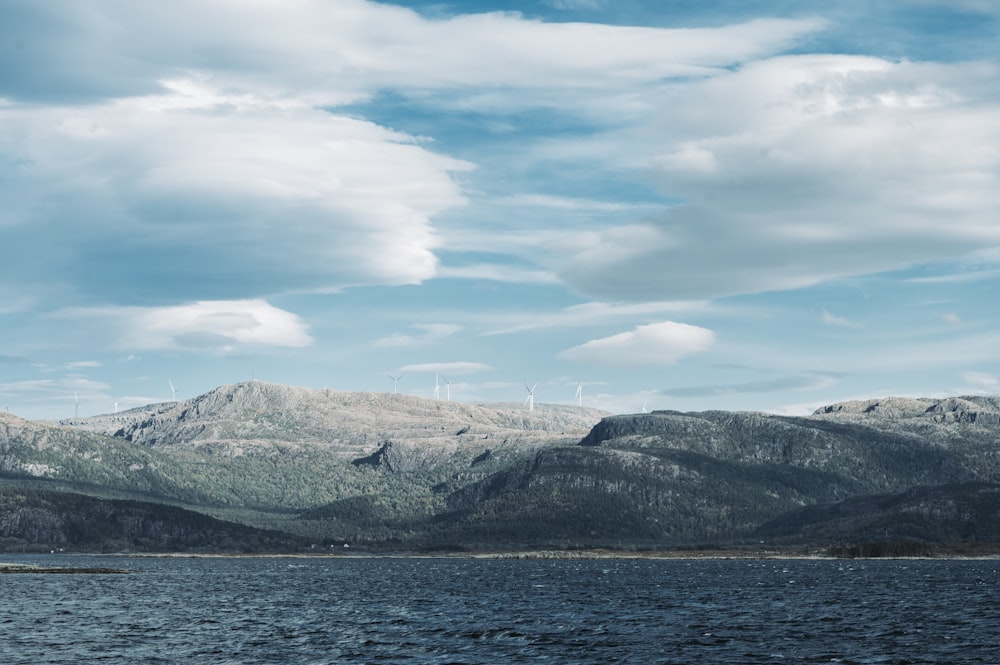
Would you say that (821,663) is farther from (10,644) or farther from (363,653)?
(10,644)

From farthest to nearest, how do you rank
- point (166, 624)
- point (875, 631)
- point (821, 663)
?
1. point (166, 624)
2. point (875, 631)
3. point (821, 663)

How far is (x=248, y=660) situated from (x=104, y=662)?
53.9ft

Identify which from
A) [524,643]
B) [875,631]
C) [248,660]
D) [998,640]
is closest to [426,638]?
[524,643]

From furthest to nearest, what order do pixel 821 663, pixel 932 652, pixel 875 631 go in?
pixel 875 631 → pixel 932 652 → pixel 821 663

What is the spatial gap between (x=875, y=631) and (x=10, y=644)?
12302 centimetres

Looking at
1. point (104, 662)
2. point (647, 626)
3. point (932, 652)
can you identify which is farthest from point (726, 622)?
point (104, 662)

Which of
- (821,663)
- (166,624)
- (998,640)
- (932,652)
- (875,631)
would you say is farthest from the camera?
(166,624)

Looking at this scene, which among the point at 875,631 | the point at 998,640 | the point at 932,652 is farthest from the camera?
the point at 875,631

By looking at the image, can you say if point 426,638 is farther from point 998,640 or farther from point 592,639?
point 998,640

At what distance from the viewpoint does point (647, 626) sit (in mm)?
189750

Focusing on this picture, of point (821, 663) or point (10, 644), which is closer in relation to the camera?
point (821, 663)

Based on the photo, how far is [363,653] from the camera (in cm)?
14962

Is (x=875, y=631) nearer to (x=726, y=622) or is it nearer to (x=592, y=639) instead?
(x=726, y=622)

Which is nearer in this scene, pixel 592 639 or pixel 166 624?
pixel 592 639
